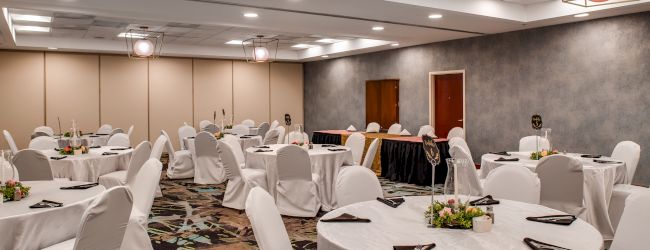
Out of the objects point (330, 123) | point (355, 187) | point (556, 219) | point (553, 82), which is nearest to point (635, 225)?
point (556, 219)

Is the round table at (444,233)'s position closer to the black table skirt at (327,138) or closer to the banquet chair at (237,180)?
the banquet chair at (237,180)

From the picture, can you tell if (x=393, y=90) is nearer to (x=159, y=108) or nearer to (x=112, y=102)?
(x=159, y=108)

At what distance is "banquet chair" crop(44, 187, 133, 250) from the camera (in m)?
2.60

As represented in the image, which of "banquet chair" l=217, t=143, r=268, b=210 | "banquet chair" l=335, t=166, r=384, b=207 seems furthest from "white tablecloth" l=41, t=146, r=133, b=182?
"banquet chair" l=335, t=166, r=384, b=207

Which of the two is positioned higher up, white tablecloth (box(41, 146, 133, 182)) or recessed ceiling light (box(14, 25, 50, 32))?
recessed ceiling light (box(14, 25, 50, 32))

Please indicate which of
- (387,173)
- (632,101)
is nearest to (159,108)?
(387,173)

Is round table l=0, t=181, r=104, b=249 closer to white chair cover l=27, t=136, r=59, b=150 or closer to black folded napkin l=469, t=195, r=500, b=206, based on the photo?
black folded napkin l=469, t=195, r=500, b=206

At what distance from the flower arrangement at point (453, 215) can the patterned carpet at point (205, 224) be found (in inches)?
90.4

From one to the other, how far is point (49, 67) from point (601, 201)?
1155cm

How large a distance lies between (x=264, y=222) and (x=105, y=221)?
92 cm

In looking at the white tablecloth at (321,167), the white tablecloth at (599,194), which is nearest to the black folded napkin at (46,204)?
the white tablecloth at (321,167)

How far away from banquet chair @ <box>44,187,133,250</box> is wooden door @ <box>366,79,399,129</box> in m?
8.99

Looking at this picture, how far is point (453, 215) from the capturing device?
2504 mm

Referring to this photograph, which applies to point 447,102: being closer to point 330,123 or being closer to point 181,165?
point 330,123
